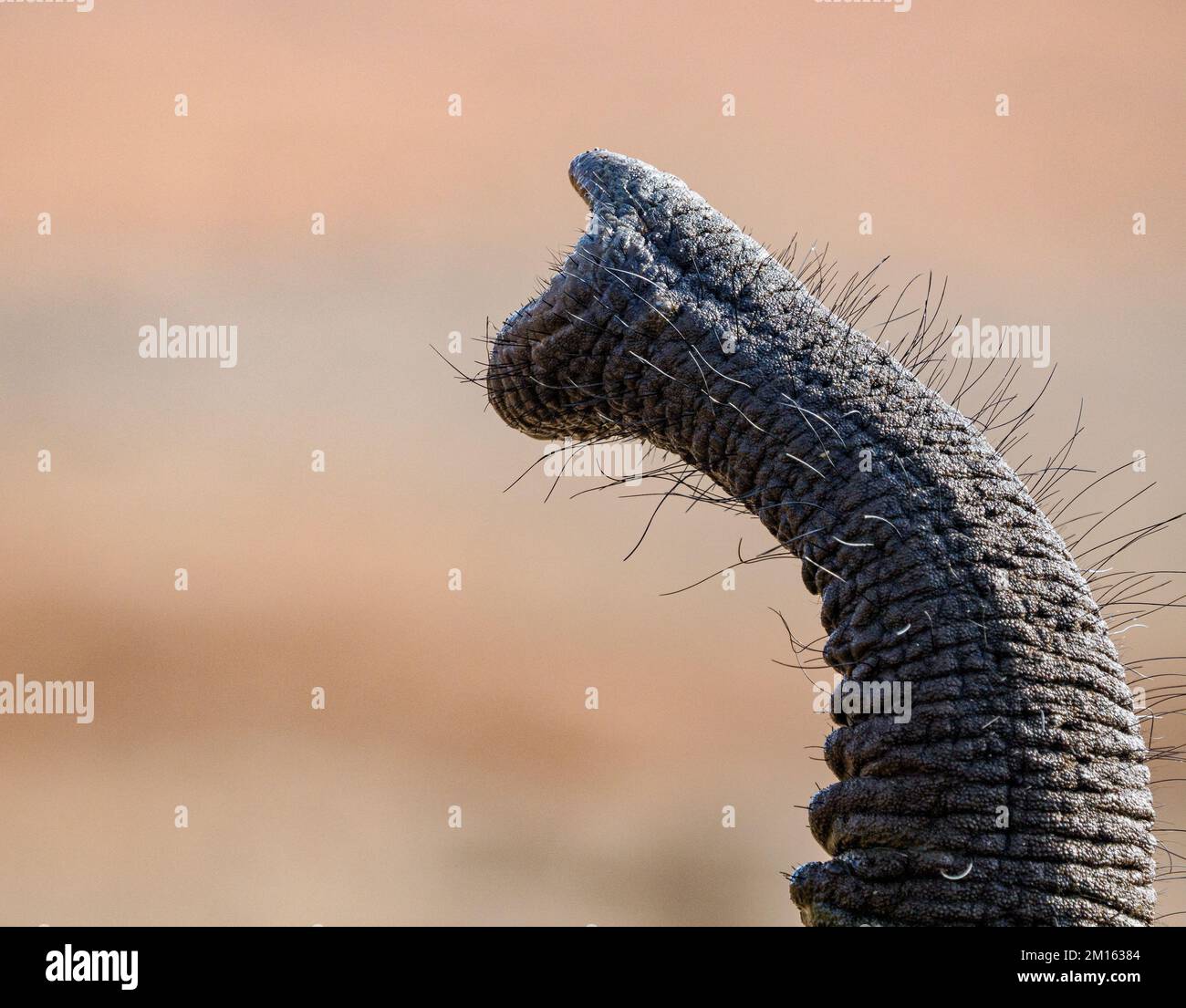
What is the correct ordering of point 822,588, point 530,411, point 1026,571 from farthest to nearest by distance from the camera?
point 530,411 < point 822,588 < point 1026,571

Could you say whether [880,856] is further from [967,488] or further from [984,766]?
[967,488]

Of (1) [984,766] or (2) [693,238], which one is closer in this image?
(1) [984,766]

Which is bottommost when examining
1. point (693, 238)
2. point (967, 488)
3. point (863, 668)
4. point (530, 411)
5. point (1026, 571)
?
point (863, 668)

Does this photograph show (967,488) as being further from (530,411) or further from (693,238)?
(530,411)
